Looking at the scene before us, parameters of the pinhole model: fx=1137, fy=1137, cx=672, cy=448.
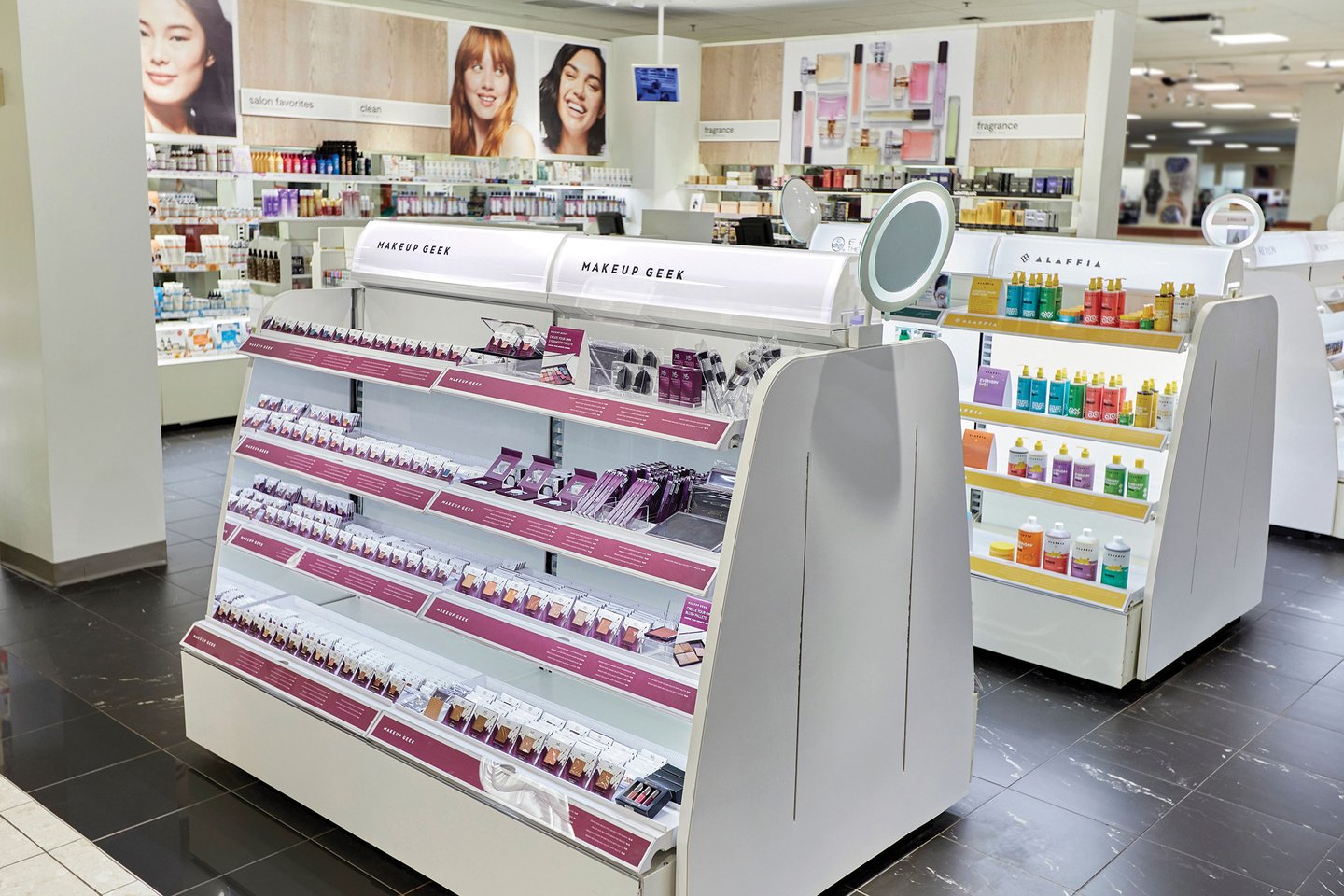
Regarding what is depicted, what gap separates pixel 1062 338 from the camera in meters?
4.52

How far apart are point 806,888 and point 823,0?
1082 centimetres

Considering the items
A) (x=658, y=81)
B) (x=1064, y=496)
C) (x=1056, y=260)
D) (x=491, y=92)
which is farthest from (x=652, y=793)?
(x=491, y=92)

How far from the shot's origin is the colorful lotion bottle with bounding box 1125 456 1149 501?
4352 millimetres

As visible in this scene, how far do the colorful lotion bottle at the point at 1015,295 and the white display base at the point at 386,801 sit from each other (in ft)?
9.91

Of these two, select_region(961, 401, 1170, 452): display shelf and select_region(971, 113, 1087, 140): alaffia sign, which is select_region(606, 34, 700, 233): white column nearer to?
select_region(971, 113, 1087, 140): alaffia sign

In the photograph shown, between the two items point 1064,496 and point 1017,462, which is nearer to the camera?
point 1064,496

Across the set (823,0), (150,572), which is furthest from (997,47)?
(150,572)

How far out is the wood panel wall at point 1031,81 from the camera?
31.3ft

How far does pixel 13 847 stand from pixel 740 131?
10097 mm

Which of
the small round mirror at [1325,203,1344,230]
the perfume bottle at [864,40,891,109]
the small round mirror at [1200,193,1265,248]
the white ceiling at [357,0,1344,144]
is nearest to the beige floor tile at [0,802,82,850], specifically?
the small round mirror at [1200,193,1265,248]

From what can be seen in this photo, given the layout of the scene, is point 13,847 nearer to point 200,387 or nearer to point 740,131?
point 200,387

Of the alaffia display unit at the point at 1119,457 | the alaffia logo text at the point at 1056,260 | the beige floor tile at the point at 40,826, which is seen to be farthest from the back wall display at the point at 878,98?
the beige floor tile at the point at 40,826

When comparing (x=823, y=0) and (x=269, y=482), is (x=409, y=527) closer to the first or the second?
(x=269, y=482)

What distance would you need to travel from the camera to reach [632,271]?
3137 millimetres
